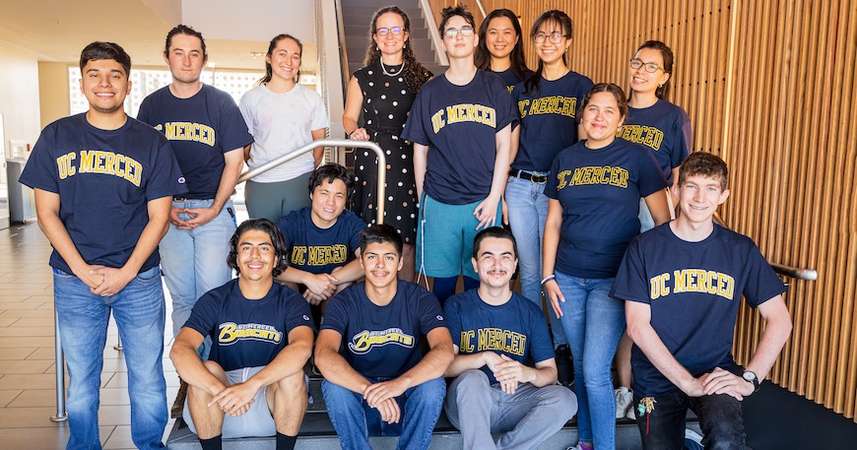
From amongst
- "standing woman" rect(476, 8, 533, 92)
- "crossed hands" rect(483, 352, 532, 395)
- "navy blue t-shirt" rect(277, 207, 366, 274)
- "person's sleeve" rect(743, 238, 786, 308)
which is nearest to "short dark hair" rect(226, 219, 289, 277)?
"navy blue t-shirt" rect(277, 207, 366, 274)

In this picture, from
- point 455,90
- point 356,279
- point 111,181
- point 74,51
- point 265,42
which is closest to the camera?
point 111,181

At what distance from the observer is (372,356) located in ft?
9.61

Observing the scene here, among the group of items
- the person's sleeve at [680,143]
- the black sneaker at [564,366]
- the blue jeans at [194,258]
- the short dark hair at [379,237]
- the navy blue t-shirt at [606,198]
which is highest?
the person's sleeve at [680,143]

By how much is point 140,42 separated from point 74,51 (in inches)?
101

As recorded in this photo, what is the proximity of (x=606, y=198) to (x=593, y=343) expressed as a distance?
23.9 inches

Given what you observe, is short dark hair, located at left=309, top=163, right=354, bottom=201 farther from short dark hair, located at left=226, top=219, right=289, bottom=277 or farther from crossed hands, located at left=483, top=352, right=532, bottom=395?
crossed hands, located at left=483, top=352, right=532, bottom=395

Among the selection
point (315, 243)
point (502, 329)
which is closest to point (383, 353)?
point (502, 329)

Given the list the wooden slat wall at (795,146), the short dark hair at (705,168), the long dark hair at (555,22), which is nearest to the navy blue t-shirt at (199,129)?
the long dark hair at (555,22)

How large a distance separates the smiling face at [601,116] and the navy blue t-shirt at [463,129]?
42 cm

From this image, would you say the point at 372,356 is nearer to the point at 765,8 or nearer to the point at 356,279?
the point at 356,279

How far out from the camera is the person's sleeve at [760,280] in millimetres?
2629

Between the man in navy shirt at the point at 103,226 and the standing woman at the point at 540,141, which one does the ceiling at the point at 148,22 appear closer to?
the man in navy shirt at the point at 103,226

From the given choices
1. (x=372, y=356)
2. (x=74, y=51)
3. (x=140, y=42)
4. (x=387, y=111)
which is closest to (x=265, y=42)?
(x=140, y=42)

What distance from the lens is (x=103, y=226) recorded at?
8.91ft
